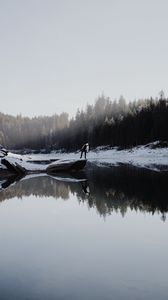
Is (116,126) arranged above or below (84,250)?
above

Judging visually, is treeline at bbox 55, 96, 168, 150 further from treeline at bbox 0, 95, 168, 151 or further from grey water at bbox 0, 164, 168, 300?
grey water at bbox 0, 164, 168, 300

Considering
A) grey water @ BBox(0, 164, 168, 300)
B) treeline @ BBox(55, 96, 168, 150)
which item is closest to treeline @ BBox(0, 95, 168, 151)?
treeline @ BBox(55, 96, 168, 150)

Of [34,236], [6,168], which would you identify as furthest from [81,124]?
[34,236]

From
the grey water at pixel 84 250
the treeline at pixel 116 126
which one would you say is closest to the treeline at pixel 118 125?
the treeline at pixel 116 126

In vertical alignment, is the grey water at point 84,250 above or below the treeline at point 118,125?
below

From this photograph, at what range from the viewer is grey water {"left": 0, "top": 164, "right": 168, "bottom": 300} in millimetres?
4887

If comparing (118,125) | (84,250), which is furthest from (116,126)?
(84,250)

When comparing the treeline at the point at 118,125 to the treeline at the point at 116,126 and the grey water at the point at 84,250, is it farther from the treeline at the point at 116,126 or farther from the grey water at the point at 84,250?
the grey water at the point at 84,250

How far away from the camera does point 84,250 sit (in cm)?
674

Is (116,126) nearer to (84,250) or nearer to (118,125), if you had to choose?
(118,125)

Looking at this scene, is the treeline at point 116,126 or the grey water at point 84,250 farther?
the treeline at point 116,126

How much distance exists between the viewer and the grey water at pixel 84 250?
4.89 m

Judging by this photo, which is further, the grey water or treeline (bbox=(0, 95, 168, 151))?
treeline (bbox=(0, 95, 168, 151))

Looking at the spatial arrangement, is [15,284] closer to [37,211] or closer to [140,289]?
[140,289]
